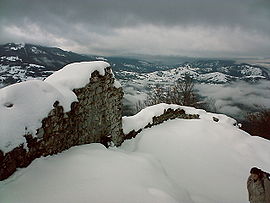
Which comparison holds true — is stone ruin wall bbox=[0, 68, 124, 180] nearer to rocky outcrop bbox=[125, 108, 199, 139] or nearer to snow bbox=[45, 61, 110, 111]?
snow bbox=[45, 61, 110, 111]

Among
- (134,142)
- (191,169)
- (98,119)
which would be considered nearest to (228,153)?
(191,169)

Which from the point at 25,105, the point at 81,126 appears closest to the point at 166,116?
the point at 81,126

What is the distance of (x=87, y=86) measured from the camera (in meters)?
7.59

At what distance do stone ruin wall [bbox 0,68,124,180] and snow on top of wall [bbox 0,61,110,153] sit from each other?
156 mm

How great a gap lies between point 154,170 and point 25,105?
351 cm

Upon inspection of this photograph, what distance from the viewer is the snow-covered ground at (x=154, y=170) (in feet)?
14.7

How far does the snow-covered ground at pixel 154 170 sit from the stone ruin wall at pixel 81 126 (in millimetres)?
245

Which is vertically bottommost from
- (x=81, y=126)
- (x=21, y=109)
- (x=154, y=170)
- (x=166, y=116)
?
(x=166, y=116)

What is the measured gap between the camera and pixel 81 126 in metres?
7.29

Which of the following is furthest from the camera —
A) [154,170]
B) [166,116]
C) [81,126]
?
[166,116]

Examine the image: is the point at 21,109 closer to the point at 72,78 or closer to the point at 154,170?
the point at 72,78

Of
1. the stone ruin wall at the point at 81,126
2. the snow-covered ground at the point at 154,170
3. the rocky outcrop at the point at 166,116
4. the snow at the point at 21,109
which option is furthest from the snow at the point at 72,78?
the rocky outcrop at the point at 166,116

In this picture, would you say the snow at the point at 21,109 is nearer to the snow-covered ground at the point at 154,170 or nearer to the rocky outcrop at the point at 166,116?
the snow-covered ground at the point at 154,170

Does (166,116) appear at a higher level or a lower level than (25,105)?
lower
